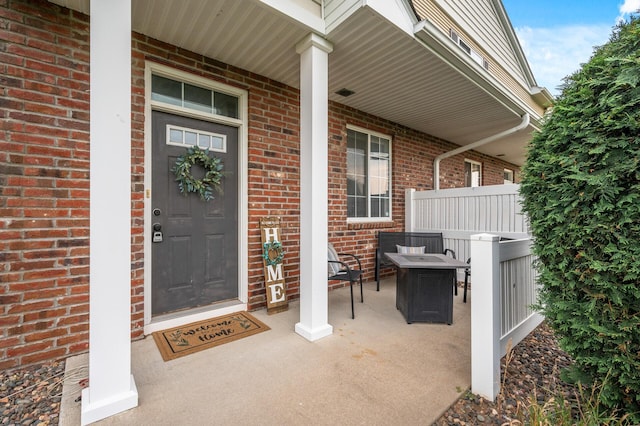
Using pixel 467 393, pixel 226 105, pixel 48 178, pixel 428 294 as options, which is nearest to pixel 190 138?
pixel 226 105

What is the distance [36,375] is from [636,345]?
3597 mm

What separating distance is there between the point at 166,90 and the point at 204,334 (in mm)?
2358

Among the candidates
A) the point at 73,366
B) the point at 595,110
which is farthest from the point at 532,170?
the point at 73,366

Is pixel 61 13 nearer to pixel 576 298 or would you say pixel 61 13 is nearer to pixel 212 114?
pixel 212 114

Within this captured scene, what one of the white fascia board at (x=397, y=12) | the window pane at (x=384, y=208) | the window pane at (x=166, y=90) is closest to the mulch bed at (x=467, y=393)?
the window pane at (x=166, y=90)

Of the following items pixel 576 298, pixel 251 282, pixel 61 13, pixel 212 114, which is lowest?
pixel 251 282

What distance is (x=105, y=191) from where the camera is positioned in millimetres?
1562

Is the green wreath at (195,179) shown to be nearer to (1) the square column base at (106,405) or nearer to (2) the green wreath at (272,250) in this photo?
(2) the green wreath at (272,250)

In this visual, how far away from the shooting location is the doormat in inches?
91.6

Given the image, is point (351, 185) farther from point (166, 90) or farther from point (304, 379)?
point (304, 379)

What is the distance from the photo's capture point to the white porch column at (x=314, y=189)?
2496 mm

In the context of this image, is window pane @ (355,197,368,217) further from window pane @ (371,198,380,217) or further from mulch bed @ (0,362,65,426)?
mulch bed @ (0,362,65,426)

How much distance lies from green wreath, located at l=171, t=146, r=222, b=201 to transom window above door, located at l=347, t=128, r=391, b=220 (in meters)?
2.07

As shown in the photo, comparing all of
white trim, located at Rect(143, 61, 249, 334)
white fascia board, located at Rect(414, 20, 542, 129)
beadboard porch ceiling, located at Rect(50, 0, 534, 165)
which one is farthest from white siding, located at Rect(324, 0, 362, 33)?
white trim, located at Rect(143, 61, 249, 334)
